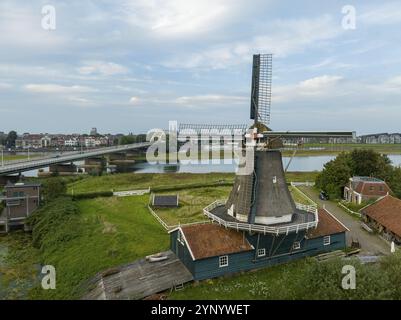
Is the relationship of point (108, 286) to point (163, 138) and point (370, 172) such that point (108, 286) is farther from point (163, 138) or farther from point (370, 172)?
point (163, 138)

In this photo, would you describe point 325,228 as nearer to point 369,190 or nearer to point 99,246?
point 369,190

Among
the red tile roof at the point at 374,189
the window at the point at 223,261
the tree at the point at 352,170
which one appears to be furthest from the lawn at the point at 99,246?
the tree at the point at 352,170

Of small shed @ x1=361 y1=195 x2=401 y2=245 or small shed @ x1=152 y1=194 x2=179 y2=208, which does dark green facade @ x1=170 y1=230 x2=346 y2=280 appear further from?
small shed @ x1=152 y1=194 x2=179 y2=208

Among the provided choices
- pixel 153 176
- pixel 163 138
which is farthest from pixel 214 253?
pixel 163 138

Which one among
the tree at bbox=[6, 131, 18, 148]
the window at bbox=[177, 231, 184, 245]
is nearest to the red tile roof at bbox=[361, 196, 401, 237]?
the window at bbox=[177, 231, 184, 245]

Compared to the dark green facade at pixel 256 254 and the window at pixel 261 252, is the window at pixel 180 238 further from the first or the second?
the window at pixel 261 252
